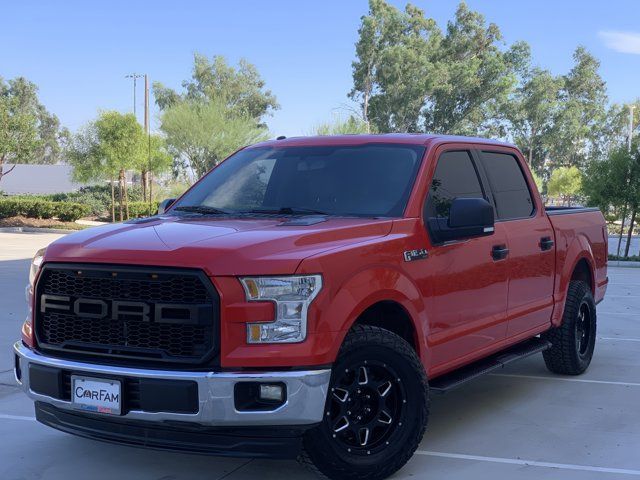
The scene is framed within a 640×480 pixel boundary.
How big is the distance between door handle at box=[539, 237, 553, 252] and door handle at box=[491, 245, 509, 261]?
73cm

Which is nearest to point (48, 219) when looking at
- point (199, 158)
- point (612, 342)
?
point (199, 158)

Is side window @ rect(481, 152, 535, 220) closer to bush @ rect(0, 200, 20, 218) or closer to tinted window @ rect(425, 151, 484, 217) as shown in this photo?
tinted window @ rect(425, 151, 484, 217)

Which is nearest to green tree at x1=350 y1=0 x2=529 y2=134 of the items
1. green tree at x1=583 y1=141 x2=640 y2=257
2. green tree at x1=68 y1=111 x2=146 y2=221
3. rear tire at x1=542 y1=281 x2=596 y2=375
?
green tree at x1=68 y1=111 x2=146 y2=221

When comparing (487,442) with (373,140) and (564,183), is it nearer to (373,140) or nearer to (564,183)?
(373,140)

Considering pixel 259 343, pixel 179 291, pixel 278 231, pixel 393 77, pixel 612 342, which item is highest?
pixel 393 77

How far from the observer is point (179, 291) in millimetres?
3746

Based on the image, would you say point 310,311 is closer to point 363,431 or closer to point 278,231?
point 278,231

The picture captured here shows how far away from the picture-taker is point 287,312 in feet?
12.2

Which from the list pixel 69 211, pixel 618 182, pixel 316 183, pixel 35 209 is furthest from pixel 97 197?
pixel 316 183

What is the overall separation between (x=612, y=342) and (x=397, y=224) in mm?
5380

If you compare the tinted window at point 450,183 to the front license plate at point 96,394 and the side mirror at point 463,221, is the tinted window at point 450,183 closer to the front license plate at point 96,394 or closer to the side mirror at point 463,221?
the side mirror at point 463,221

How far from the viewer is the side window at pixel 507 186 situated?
586 cm

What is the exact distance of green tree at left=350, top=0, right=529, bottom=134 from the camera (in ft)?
211

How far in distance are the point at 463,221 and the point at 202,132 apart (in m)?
51.4
